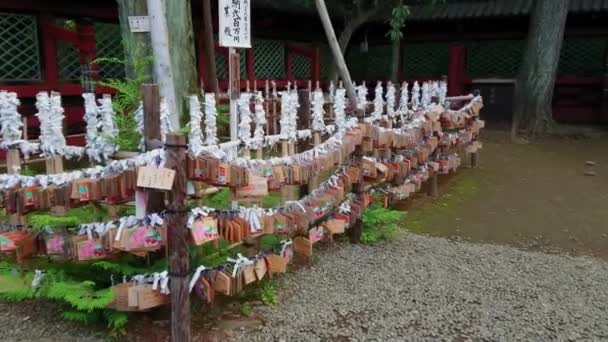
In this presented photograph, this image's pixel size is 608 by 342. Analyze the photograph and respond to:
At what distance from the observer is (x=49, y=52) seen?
807 centimetres

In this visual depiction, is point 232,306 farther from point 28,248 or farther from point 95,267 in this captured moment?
point 28,248

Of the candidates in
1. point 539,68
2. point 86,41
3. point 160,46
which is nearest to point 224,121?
point 160,46

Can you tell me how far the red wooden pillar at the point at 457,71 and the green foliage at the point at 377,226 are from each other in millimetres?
9442

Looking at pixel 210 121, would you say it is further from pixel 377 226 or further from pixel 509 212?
pixel 509 212

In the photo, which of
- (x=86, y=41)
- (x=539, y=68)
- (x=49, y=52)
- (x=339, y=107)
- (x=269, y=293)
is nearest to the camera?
(x=269, y=293)

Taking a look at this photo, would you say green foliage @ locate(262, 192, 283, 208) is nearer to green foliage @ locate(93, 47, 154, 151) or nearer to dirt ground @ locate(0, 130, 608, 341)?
dirt ground @ locate(0, 130, 608, 341)

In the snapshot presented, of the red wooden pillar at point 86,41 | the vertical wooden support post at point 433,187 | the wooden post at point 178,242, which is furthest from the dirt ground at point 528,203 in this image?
the red wooden pillar at point 86,41

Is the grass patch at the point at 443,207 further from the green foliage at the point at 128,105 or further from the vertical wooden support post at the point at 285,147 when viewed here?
the green foliage at the point at 128,105

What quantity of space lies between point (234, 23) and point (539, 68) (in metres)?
9.34

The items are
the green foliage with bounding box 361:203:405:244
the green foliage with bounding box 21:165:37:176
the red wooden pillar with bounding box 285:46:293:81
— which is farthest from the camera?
the red wooden pillar with bounding box 285:46:293:81

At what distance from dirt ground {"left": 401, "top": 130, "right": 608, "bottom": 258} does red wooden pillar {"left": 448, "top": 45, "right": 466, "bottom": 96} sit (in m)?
4.06

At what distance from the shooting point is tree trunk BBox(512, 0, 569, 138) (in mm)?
10906

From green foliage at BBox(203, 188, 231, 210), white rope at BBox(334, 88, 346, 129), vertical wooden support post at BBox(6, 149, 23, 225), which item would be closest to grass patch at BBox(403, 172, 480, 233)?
white rope at BBox(334, 88, 346, 129)

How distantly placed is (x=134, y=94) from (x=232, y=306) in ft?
5.15
